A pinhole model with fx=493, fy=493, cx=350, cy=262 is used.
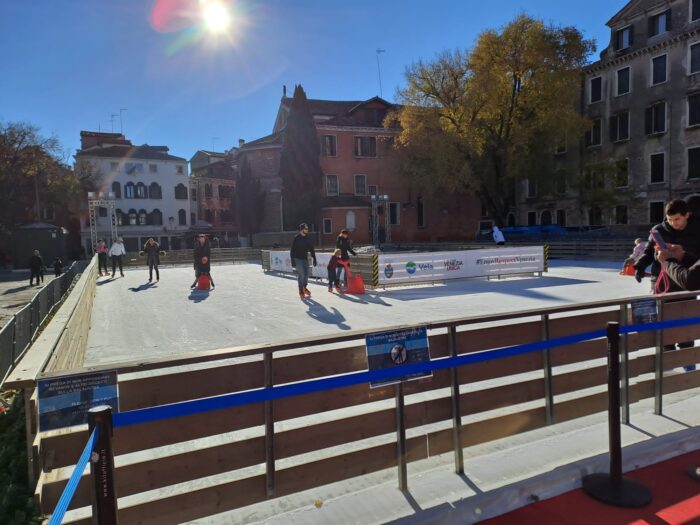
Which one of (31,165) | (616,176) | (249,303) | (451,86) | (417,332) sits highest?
(451,86)

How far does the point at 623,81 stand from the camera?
38.9 m

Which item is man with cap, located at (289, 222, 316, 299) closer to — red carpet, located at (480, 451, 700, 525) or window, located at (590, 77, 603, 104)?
red carpet, located at (480, 451, 700, 525)

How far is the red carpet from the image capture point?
308cm

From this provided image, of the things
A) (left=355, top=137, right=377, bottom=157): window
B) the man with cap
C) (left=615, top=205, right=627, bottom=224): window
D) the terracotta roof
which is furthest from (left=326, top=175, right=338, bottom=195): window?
the man with cap

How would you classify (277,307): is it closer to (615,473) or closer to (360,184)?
(615,473)

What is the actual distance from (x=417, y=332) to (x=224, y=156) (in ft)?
237

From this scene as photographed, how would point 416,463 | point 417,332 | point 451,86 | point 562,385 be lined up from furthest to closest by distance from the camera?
1. point 451,86
2. point 562,385
3. point 416,463
4. point 417,332

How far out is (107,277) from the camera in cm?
2438

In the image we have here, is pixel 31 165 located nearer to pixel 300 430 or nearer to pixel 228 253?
pixel 228 253

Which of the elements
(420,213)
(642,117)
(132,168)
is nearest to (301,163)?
(420,213)

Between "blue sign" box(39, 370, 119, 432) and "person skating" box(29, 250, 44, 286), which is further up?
"blue sign" box(39, 370, 119, 432)

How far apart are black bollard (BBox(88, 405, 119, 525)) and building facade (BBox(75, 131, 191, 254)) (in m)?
58.4

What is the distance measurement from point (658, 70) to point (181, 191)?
49.9m

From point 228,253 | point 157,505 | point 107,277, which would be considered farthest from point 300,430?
point 228,253
